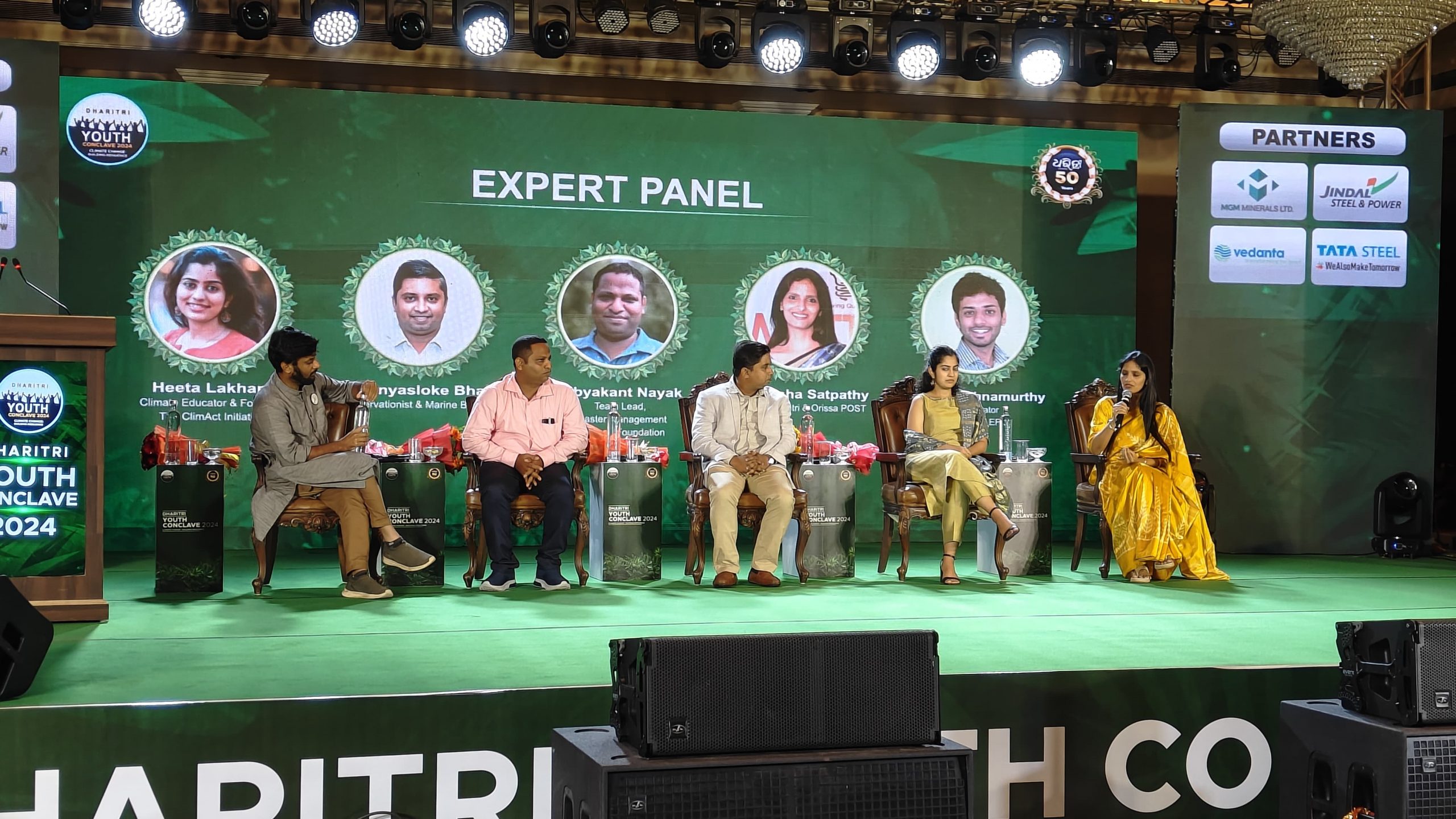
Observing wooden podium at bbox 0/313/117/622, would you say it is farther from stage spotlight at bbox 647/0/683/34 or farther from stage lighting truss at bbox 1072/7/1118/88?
stage lighting truss at bbox 1072/7/1118/88

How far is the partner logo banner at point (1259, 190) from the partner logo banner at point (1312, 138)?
0.10m

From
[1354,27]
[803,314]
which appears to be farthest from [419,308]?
[1354,27]

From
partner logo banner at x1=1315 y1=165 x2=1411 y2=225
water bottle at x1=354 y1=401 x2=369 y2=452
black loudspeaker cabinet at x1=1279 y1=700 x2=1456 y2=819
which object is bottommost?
black loudspeaker cabinet at x1=1279 y1=700 x2=1456 y2=819

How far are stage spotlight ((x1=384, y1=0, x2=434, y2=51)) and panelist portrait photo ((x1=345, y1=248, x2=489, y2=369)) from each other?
3.69 ft

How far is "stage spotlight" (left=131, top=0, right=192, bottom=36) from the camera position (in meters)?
7.05

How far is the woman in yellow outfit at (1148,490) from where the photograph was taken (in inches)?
266

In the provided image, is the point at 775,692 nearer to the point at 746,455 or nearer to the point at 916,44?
the point at 746,455

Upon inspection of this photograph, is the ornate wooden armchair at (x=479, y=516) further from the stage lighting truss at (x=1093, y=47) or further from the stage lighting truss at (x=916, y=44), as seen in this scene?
the stage lighting truss at (x=1093, y=47)

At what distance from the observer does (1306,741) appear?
325cm

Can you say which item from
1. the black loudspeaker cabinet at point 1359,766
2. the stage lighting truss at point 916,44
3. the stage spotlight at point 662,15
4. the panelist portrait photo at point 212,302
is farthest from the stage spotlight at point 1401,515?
the panelist portrait photo at point 212,302

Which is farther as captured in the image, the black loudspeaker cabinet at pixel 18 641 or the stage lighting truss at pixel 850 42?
the stage lighting truss at pixel 850 42

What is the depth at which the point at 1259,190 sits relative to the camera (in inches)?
314

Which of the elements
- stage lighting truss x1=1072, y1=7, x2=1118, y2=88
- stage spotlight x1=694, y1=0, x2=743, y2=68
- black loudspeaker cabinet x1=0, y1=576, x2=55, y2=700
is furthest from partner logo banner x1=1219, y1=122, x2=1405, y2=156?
black loudspeaker cabinet x1=0, y1=576, x2=55, y2=700

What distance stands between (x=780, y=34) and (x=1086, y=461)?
285cm
